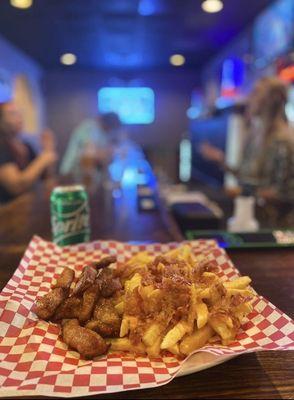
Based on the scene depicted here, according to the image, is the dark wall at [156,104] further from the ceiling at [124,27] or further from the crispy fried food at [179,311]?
the crispy fried food at [179,311]

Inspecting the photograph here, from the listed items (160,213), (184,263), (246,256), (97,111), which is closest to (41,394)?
(184,263)

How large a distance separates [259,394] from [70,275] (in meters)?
0.53

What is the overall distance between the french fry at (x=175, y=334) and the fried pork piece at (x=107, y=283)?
0.72 ft

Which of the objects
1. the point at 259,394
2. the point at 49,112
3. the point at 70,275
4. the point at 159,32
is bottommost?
the point at 259,394

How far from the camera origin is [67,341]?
72cm

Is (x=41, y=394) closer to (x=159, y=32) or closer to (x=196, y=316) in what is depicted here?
(x=196, y=316)

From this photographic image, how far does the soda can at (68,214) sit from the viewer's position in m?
1.30

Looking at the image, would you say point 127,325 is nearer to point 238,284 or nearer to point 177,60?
point 238,284

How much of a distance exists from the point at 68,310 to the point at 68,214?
1.80ft

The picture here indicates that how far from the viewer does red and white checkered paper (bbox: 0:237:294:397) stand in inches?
23.5

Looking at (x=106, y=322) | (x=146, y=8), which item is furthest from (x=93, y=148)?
(x=106, y=322)

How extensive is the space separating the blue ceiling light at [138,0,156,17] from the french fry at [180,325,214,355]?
15.6 ft

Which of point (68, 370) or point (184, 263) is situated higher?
point (184, 263)

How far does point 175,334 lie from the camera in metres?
0.69
